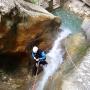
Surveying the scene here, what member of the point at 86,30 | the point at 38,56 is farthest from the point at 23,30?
the point at 86,30

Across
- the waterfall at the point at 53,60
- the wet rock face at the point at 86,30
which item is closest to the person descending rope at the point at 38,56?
the waterfall at the point at 53,60

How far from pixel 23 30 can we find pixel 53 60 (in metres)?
2.44

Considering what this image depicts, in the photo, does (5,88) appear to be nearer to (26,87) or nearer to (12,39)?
(26,87)

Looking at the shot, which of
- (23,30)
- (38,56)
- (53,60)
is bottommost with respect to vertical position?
(53,60)

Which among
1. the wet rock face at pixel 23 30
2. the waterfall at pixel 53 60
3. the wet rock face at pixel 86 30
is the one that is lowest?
the waterfall at pixel 53 60

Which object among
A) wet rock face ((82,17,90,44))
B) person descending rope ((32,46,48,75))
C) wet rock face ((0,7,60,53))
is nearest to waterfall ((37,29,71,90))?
person descending rope ((32,46,48,75))

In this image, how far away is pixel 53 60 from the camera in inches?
529

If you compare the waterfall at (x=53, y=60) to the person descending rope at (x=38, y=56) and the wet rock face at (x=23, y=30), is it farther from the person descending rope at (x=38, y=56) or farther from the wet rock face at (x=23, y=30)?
the wet rock face at (x=23, y=30)

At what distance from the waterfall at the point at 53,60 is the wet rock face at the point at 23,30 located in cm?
68

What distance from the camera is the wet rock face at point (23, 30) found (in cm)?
1120

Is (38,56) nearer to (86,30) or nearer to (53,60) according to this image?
(53,60)

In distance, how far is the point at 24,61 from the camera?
1296 centimetres

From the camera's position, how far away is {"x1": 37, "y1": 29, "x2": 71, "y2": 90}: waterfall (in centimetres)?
1202

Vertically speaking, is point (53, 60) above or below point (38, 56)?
below
